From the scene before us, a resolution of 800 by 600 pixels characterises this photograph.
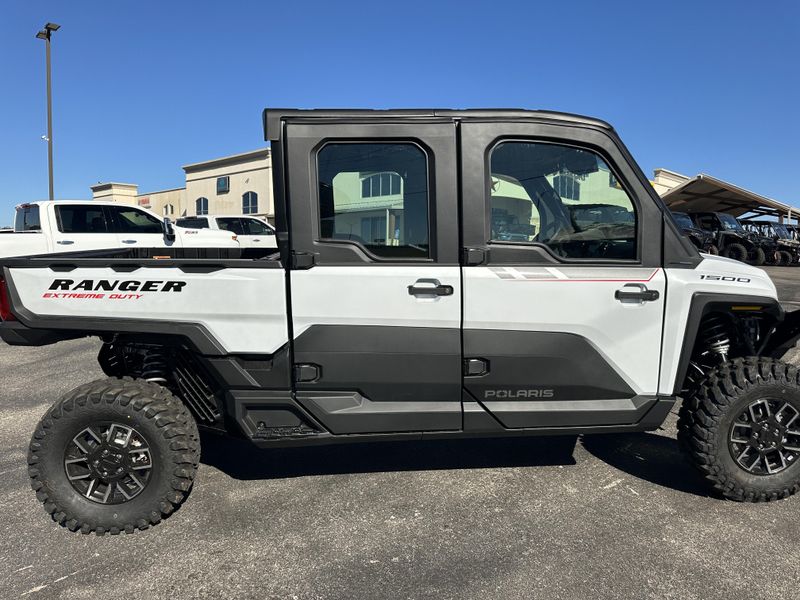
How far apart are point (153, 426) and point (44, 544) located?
807 mm

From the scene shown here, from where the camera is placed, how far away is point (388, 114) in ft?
9.09

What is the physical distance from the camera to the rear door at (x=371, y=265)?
275 centimetres

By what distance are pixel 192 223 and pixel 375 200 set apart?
13817 mm

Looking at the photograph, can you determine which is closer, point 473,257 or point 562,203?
point 473,257

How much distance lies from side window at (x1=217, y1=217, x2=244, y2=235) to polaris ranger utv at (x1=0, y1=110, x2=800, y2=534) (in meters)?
12.4

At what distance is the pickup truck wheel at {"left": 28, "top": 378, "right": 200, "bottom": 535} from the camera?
2.79 meters

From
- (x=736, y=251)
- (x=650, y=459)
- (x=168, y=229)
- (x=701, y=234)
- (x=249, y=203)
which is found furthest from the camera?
(x=249, y=203)

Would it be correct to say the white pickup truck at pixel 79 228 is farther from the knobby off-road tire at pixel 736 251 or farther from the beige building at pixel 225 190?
the beige building at pixel 225 190

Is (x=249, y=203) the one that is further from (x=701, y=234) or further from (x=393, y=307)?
(x=393, y=307)

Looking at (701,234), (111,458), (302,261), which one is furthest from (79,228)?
(701,234)

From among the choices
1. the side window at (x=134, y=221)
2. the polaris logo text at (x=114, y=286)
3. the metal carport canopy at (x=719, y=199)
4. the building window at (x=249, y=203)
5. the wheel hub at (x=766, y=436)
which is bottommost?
the wheel hub at (x=766, y=436)

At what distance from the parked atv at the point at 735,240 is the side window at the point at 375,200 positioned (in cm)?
2041

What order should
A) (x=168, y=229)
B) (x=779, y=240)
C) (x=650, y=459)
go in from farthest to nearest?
(x=779, y=240) → (x=168, y=229) → (x=650, y=459)

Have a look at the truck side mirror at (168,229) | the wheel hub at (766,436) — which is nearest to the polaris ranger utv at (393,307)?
the wheel hub at (766,436)
